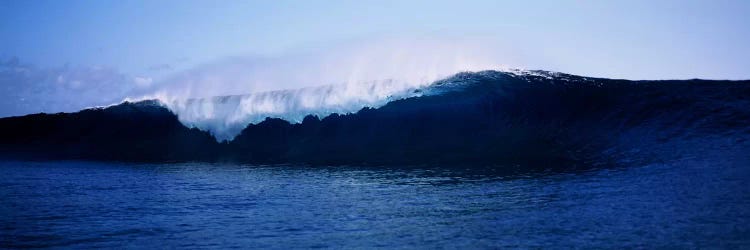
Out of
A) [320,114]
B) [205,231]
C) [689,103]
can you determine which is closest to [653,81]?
[689,103]

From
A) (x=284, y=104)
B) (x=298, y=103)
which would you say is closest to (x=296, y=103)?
(x=298, y=103)

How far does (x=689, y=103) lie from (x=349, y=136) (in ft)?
22.9

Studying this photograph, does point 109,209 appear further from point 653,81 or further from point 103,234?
point 653,81

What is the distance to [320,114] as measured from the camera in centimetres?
1372

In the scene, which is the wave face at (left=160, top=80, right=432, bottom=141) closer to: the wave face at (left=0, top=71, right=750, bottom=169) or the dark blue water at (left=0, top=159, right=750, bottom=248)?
the wave face at (left=0, top=71, right=750, bottom=169)

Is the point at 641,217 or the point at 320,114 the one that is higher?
the point at 320,114

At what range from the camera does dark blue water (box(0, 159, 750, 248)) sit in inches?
166

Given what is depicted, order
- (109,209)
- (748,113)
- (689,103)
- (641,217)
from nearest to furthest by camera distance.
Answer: (641,217) < (109,209) < (748,113) < (689,103)

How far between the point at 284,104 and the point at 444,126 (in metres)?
4.99

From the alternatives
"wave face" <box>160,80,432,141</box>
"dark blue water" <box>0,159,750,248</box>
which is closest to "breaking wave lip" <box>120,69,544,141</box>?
"wave face" <box>160,80,432,141</box>

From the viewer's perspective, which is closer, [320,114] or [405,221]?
[405,221]

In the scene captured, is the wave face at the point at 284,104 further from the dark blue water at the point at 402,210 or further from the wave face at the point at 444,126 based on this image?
the dark blue water at the point at 402,210

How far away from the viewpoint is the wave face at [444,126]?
8625 mm

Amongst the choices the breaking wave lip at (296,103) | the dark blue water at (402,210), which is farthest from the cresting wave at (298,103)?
the dark blue water at (402,210)
